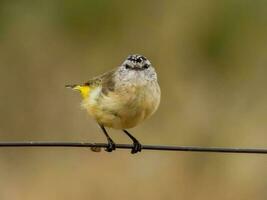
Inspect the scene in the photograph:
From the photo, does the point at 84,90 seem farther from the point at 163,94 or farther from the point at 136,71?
the point at 163,94

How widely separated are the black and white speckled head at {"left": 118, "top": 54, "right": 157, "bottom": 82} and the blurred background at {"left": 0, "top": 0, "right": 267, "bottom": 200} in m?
3.08

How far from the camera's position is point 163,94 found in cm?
1127

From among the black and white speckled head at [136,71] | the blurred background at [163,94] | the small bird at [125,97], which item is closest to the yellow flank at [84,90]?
the small bird at [125,97]

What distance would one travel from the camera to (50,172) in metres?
10.4

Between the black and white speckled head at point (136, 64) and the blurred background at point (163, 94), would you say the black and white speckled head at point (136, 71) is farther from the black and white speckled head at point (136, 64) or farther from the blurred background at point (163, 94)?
the blurred background at point (163, 94)

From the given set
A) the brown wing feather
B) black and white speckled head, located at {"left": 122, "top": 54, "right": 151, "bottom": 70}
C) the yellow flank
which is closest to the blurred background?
the yellow flank

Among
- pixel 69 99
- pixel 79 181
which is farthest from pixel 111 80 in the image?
pixel 69 99

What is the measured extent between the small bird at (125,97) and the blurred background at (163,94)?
3.09 metres

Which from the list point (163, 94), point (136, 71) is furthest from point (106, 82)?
point (163, 94)

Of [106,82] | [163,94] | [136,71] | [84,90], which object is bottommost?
[163,94]

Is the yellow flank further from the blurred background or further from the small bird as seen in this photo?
the blurred background

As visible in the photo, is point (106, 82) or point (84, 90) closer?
point (106, 82)

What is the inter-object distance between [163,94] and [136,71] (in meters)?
4.32

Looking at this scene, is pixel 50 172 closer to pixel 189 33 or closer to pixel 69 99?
pixel 69 99
